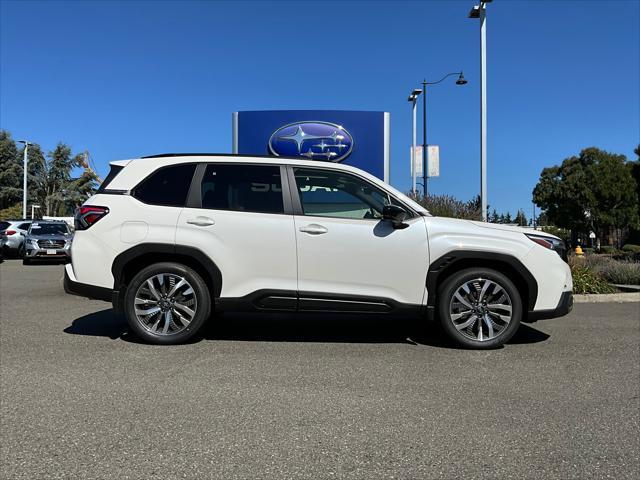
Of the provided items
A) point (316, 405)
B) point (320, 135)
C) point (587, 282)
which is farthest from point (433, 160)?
point (316, 405)

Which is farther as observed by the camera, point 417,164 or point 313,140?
point 417,164

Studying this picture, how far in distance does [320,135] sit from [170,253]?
25.7 ft

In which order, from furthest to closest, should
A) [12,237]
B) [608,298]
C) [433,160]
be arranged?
[433,160]
[12,237]
[608,298]

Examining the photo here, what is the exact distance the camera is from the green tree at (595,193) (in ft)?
127

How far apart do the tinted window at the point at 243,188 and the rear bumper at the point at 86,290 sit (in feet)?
4.38

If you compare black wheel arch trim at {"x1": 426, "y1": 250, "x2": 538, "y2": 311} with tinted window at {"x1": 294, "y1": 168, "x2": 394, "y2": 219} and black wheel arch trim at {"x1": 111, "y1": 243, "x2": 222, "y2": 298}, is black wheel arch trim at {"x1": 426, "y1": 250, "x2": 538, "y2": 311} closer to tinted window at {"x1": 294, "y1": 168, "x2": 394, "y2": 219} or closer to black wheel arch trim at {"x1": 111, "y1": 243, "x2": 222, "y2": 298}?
tinted window at {"x1": 294, "y1": 168, "x2": 394, "y2": 219}

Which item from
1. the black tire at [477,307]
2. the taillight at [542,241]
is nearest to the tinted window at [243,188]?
the black tire at [477,307]

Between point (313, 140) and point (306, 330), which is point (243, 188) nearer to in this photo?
point (306, 330)

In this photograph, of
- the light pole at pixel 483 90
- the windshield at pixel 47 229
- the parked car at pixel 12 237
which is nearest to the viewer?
the light pole at pixel 483 90

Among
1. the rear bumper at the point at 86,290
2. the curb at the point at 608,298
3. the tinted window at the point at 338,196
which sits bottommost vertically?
the curb at the point at 608,298

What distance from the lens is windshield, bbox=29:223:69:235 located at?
18000 mm

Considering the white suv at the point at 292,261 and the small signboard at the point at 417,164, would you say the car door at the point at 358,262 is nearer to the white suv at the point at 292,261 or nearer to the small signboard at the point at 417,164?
the white suv at the point at 292,261

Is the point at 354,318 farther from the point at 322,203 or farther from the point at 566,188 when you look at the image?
the point at 566,188

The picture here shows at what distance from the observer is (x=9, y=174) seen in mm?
55656
